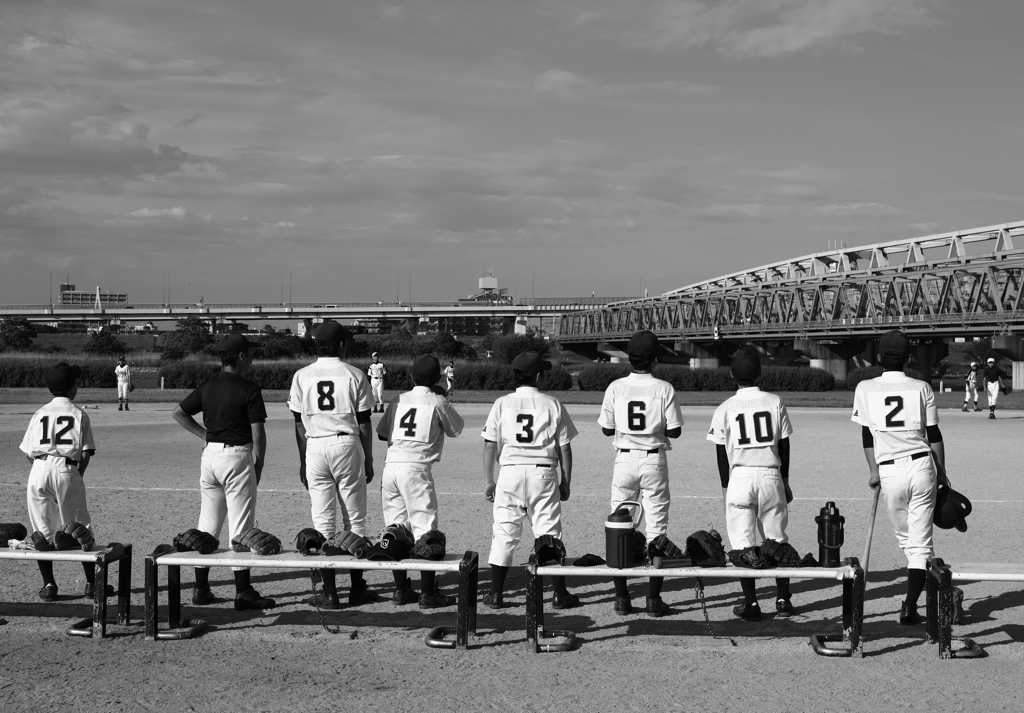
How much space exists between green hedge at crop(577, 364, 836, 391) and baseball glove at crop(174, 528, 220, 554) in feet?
125

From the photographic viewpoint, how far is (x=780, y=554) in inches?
252

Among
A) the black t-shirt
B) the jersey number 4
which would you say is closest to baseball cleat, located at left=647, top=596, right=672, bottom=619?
the black t-shirt

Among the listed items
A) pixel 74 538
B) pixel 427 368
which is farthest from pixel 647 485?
pixel 74 538

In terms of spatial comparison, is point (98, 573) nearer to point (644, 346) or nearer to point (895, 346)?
point (644, 346)

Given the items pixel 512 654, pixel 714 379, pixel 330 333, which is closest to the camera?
pixel 512 654

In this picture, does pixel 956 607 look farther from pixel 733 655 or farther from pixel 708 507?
pixel 708 507

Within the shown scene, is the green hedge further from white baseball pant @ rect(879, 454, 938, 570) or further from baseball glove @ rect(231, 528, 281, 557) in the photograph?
baseball glove @ rect(231, 528, 281, 557)

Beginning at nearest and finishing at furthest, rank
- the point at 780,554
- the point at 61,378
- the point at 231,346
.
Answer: the point at 780,554
the point at 231,346
the point at 61,378

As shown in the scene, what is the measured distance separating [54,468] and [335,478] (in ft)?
7.85

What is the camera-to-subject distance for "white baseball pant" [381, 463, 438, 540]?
7.17 meters

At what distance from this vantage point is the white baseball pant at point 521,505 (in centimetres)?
687

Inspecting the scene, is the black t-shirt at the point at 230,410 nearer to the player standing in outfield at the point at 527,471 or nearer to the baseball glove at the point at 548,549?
the player standing in outfield at the point at 527,471

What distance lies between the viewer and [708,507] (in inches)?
455

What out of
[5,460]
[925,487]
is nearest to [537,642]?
[925,487]
